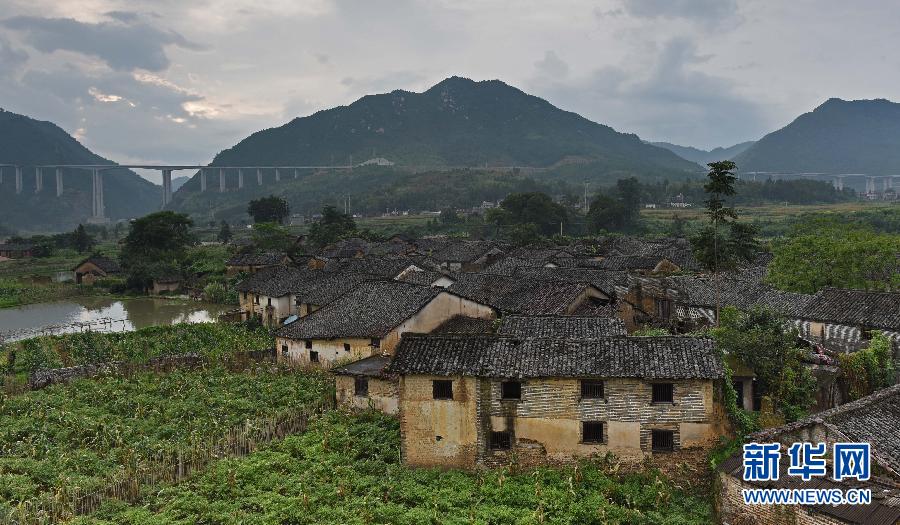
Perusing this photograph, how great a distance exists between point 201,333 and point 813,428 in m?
30.1

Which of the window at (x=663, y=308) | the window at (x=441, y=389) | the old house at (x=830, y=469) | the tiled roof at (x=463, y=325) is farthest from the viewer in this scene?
the window at (x=663, y=308)

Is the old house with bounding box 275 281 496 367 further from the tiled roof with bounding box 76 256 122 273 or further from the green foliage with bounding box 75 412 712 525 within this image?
the tiled roof with bounding box 76 256 122 273

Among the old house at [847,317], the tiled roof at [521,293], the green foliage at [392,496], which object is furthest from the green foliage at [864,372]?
the tiled roof at [521,293]

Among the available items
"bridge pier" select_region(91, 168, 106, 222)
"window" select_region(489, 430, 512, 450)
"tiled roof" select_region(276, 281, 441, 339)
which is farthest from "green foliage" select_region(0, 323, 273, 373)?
"bridge pier" select_region(91, 168, 106, 222)

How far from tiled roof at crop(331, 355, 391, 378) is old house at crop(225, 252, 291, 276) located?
37999 millimetres

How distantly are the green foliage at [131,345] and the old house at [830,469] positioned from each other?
2182 centimetres

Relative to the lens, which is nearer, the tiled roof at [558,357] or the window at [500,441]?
the tiled roof at [558,357]

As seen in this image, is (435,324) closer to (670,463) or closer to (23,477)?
(670,463)

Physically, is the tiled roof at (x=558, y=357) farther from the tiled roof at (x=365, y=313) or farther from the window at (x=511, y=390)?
the tiled roof at (x=365, y=313)

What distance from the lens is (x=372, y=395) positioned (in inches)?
838

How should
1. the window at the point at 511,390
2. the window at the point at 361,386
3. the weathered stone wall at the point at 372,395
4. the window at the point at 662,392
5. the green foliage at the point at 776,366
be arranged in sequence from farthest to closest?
the window at the point at 361,386 < the weathered stone wall at the point at 372,395 < the green foliage at the point at 776,366 < the window at the point at 511,390 < the window at the point at 662,392

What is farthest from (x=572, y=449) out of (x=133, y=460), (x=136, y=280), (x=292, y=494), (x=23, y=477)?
(x=136, y=280)

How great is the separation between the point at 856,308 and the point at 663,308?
23.6 feet

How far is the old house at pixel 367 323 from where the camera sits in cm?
2666
